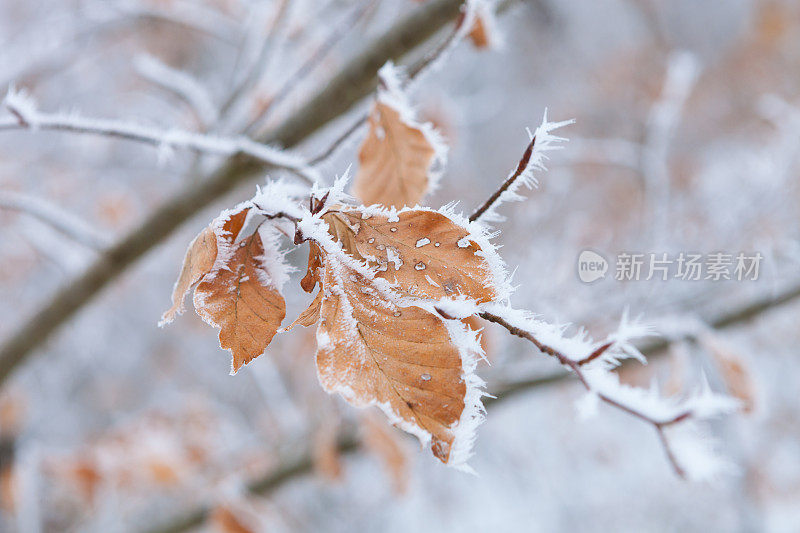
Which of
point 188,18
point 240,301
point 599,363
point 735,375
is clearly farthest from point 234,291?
point 188,18

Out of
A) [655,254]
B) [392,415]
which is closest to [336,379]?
[392,415]

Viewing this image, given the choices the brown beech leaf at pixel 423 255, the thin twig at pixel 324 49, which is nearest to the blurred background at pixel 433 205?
the thin twig at pixel 324 49

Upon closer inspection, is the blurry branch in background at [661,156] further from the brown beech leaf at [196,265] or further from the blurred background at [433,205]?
the brown beech leaf at [196,265]

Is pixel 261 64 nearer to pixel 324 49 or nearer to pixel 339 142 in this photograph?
pixel 324 49

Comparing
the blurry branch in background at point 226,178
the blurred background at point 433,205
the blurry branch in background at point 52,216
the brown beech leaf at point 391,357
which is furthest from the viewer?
the blurred background at point 433,205

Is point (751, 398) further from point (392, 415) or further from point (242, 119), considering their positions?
point (242, 119)

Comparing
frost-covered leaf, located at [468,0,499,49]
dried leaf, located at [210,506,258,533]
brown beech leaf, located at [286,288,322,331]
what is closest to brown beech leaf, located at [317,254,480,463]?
brown beech leaf, located at [286,288,322,331]
